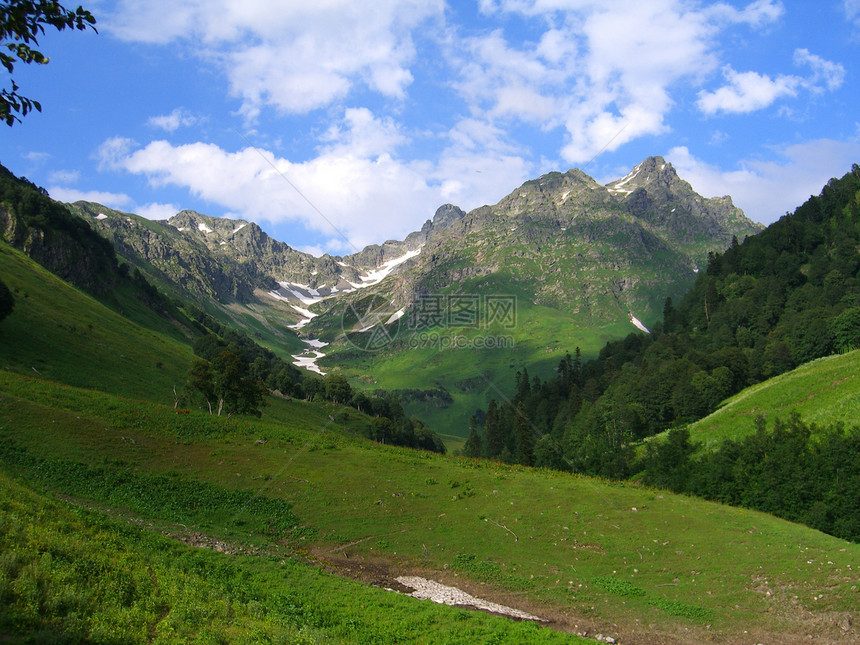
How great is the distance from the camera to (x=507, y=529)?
35.2m

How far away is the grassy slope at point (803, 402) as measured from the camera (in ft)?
199

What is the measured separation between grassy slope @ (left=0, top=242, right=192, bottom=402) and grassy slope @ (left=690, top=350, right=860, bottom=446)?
88.0m

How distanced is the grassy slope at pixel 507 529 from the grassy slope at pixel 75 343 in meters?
32.3

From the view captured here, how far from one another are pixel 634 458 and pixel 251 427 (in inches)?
2353

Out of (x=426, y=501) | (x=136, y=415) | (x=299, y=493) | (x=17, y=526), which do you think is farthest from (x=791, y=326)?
(x=17, y=526)

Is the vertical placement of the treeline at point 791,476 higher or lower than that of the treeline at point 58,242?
lower

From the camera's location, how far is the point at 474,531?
113ft

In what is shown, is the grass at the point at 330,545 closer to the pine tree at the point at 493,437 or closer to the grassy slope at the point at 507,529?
the grassy slope at the point at 507,529

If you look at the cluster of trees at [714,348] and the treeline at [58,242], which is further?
the treeline at [58,242]

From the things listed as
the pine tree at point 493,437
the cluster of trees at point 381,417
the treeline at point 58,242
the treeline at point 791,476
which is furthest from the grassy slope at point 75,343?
the pine tree at point 493,437

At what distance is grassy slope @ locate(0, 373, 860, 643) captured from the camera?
86.2ft

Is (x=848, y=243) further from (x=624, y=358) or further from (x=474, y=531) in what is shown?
(x=474, y=531)

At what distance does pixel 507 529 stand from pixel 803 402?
56.5 meters

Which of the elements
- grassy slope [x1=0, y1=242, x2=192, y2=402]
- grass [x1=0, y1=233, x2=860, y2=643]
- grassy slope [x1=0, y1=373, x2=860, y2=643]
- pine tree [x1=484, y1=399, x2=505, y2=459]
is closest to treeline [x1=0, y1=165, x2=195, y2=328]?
grassy slope [x1=0, y1=242, x2=192, y2=402]
